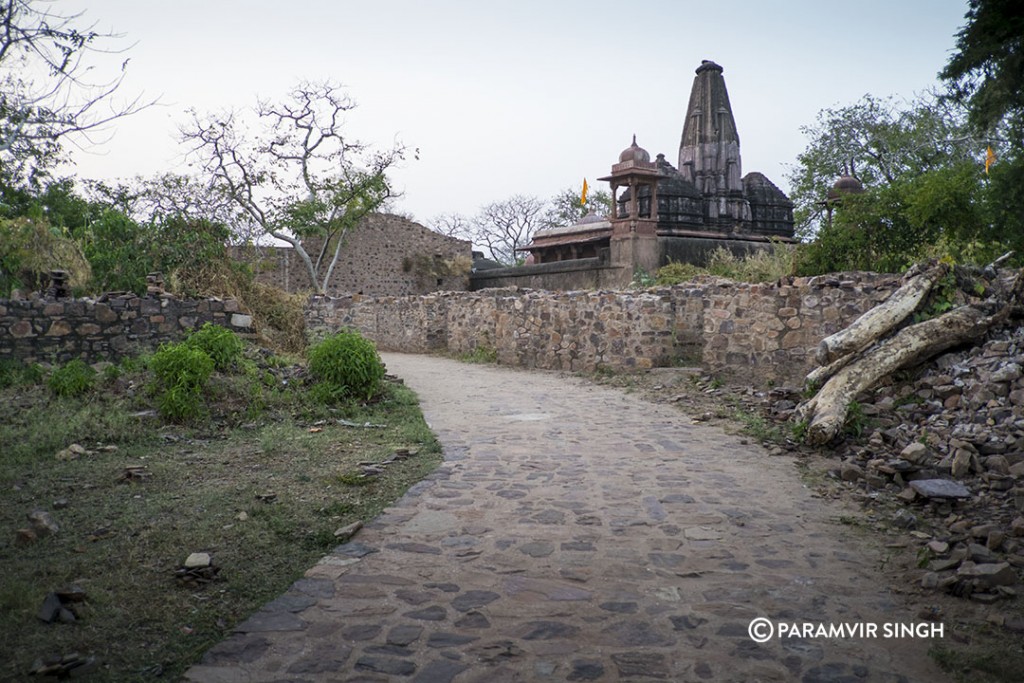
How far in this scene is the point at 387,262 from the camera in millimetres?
29109

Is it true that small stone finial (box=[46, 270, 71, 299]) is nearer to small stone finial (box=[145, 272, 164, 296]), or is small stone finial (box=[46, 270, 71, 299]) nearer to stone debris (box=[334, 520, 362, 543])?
small stone finial (box=[145, 272, 164, 296])

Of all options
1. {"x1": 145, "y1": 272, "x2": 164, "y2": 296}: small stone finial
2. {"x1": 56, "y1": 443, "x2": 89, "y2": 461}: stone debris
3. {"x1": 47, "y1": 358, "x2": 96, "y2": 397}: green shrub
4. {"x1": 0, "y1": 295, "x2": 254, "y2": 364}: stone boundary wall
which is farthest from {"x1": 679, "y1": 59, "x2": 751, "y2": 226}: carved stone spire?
{"x1": 56, "y1": 443, "x2": 89, "y2": 461}: stone debris

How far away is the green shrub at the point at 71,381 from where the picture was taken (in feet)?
24.0

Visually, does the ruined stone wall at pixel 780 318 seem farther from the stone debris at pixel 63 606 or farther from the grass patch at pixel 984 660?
the stone debris at pixel 63 606

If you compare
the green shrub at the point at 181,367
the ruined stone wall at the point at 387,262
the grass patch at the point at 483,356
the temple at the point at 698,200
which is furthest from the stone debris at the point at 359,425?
the ruined stone wall at the point at 387,262

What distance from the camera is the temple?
20.2m

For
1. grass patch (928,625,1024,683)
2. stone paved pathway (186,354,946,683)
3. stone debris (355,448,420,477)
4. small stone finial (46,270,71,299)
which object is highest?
small stone finial (46,270,71,299)

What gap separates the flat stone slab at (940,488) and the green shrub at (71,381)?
726 centimetres

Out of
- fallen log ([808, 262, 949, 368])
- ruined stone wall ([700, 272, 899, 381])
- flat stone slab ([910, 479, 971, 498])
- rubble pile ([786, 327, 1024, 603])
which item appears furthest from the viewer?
ruined stone wall ([700, 272, 899, 381])

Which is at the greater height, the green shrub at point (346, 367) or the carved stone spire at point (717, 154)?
the carved stone spire at point (717, 154)

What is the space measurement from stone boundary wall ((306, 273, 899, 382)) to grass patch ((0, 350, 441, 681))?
404cm

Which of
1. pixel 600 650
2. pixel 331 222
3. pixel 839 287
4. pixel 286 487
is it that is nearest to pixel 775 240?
pixel 839 287

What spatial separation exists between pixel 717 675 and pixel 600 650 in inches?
16.2

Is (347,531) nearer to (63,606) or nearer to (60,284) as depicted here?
(63,606)
